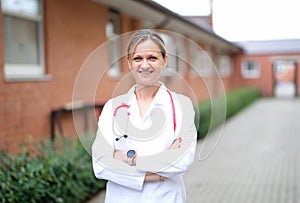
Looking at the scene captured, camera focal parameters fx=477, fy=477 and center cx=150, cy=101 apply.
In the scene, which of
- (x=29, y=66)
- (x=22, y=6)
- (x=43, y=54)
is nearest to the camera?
(x=22, y=6)

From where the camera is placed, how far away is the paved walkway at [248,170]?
5960 mm

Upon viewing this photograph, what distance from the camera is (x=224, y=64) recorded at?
2948 cm

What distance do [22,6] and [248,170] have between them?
14.7 feet

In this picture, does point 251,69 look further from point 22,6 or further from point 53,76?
point 22,6

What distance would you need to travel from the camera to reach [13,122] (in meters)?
6.74

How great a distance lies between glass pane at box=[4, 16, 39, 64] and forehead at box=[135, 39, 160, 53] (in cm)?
523

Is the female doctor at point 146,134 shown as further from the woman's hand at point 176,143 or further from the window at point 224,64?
the window at point 224,64

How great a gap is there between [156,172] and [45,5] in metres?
6.22

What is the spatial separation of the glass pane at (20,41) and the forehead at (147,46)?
206 inches

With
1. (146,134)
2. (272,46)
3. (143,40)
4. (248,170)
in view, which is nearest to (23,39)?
(248,170)

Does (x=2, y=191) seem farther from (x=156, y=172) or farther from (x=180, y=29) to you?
(x=180, y=29)

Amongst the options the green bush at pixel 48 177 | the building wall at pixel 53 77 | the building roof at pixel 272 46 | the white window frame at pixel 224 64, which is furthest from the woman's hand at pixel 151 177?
the building roof at pixel 272 46

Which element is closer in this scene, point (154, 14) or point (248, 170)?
point (248, 170)

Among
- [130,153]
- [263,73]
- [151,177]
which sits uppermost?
[263,73]
